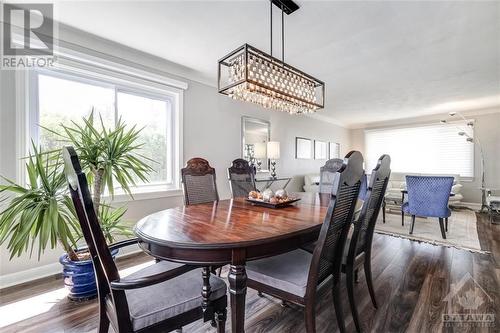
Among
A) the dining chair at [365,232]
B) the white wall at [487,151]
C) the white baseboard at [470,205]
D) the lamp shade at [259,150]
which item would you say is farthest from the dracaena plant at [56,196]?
the white wall at [487,151]

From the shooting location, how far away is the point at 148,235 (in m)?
1.21

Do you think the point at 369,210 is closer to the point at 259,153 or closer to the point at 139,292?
the point at 139,292

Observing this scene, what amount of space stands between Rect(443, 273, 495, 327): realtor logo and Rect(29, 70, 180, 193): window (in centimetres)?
308

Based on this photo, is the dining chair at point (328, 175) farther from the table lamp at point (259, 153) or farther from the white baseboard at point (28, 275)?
the white baseboard at point (28, 275)

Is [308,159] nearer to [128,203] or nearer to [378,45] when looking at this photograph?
[378,45]

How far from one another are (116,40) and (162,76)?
63 cm

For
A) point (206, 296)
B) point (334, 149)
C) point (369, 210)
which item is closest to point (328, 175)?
point (369, 210)

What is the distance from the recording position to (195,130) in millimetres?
3451

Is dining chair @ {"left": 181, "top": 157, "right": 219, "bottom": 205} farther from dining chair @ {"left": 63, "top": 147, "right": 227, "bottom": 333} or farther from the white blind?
the white blind

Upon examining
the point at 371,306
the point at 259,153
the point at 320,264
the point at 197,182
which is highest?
the point at 259,153

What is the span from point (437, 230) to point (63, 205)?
5.02 m

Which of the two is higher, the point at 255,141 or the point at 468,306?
the point at 255,141

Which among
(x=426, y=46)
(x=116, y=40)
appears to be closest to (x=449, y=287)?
(x=426, y=46)

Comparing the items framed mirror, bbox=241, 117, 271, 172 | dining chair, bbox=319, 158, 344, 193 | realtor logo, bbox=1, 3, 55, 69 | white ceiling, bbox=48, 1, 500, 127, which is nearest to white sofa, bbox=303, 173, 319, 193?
framed mirror, bbox=241, 117, 271, 172
